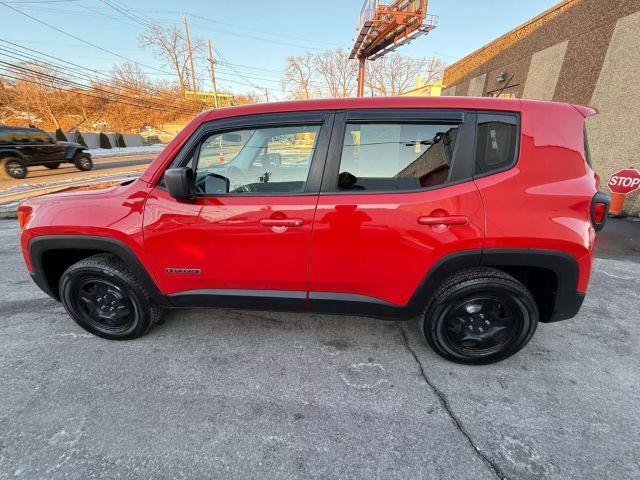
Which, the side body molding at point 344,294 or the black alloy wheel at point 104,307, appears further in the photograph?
the black alloy wheel at point 104,307

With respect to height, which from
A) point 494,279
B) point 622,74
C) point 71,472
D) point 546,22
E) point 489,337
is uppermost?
point 546,22

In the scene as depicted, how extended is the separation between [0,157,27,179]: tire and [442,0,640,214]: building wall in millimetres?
18648

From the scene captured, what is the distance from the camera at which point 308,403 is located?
193cm

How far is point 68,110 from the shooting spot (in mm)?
38250

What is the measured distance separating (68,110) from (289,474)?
170 ft

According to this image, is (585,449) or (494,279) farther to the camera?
(494,279)

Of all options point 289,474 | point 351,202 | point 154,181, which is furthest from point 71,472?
point 351,202

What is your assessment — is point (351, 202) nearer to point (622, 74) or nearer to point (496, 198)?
point (496, 198)

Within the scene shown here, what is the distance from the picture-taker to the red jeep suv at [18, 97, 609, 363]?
1853 mm

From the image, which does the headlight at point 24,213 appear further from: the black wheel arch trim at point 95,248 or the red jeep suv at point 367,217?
the black wheel arch trim at point 95,248

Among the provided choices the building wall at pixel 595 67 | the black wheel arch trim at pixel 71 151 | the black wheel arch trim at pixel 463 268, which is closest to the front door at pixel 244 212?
the black wheel arch trim at pixel 463 268

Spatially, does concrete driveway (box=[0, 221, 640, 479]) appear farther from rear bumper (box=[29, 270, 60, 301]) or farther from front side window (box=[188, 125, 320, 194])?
front side window (box=[188, 125, 320, 194])

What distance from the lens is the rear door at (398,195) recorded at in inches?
73.6

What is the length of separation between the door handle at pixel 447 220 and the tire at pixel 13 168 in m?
15.8
